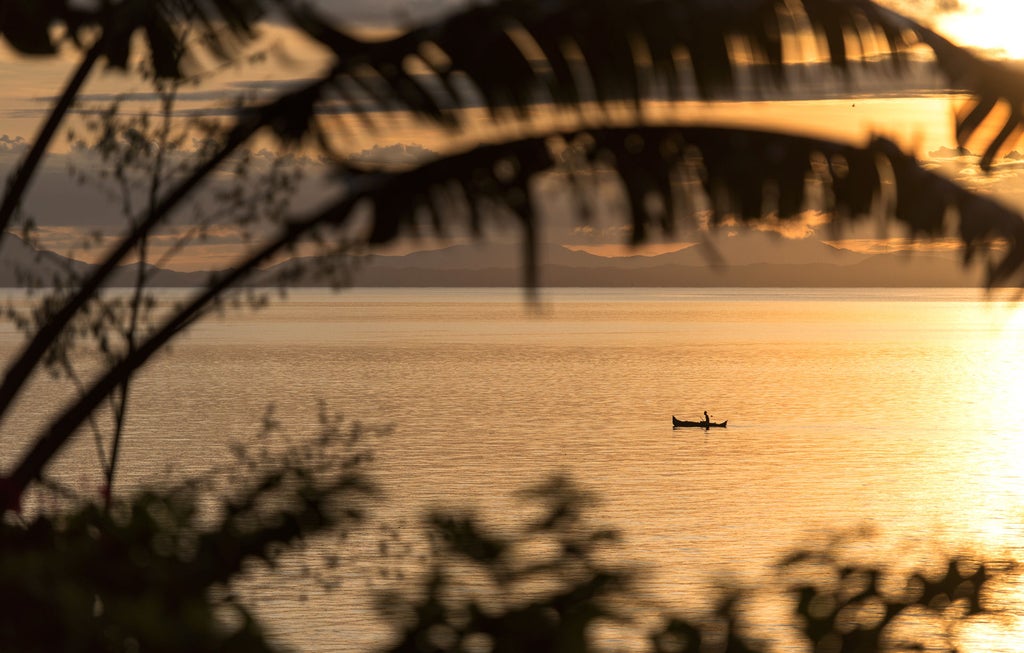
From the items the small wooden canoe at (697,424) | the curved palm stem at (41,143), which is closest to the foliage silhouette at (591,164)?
the curved palm stem at (41,143)

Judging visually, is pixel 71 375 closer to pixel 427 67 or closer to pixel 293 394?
pixel 427 67

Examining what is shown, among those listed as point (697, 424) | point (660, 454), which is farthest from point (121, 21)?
point (697, 424)

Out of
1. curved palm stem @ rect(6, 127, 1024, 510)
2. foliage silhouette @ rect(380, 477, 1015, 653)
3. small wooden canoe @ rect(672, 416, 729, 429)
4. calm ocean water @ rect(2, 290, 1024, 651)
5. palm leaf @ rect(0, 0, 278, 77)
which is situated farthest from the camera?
small wooden canoe @ rect(672, 416, 729, 429)

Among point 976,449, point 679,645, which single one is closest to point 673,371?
point 976,449

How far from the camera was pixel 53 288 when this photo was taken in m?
17.2

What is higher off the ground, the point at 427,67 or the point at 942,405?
the point at 427,67

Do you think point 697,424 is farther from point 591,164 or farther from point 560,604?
point 560,604

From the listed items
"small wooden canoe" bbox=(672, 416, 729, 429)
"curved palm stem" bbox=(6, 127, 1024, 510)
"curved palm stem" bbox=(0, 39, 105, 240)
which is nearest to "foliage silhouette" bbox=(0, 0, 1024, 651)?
"curved palm stem" bbox=(6, 127, 1024, 510)

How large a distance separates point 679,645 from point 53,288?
1392 cm

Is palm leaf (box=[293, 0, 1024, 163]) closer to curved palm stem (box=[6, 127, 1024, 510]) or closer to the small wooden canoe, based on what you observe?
curved palm stem (box=[6, 127, 1024, 510])

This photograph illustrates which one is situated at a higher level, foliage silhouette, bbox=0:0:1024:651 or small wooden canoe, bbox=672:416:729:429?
foliage silhouette, bbox=0:0:1024:651

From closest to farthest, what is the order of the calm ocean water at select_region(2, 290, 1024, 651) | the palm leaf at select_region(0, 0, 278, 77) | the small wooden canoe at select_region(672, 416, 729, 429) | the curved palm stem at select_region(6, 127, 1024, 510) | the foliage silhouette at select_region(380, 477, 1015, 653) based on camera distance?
the foliage silhouette at select_region(380, 477, 1015, 653) < the curved palm stem at select_region(6, 127, 1024, 510) < the palm leaf at select_region(0, 0, 278, 77) < the calm ocean water at select_region(2, 290, 1024, 651) < the small wooden canoe at select_region(672, 416, 729, 429)

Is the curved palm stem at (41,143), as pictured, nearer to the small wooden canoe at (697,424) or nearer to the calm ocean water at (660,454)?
the calm ocean water at (660,454)

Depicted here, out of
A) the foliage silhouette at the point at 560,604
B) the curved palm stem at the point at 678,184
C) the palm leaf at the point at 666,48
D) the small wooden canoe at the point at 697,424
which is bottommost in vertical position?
the small wooden canoe at the point at 697,424
